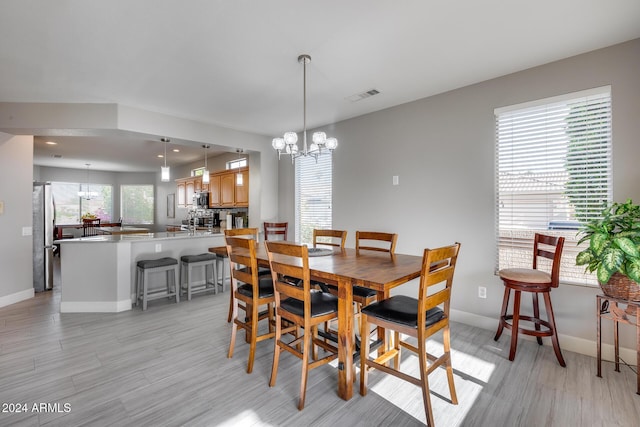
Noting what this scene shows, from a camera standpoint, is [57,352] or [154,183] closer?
[57,352]

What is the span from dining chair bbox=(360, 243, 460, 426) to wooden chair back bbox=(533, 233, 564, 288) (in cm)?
111

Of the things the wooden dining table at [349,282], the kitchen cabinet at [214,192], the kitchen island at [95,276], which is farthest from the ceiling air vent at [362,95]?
the kitchen cabinet at [214,192]

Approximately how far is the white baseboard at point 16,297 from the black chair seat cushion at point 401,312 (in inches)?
196

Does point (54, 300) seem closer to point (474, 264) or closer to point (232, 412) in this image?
point (232, 412)

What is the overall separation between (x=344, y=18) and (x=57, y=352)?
3.77 metres

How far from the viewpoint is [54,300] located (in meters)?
4.18

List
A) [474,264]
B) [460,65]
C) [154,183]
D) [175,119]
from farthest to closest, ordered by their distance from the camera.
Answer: [154,183]
[175,119]
[474,264]
[460,65]

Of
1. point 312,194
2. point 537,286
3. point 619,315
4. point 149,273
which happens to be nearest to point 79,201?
point 149,273

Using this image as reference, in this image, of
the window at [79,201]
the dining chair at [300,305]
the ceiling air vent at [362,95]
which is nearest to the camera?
the dining chair at [300,305]

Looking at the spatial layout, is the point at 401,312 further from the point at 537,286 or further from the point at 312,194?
the point at 312,194

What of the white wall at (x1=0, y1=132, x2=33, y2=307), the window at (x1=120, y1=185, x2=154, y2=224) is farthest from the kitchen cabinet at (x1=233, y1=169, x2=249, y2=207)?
the window at (x1=120, y1=185, x2=154, y2=224)

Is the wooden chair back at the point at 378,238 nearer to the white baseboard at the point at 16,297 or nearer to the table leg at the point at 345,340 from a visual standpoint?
the table leg at the point at 345,340

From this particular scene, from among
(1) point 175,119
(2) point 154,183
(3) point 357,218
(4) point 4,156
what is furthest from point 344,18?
(2) point 154,183

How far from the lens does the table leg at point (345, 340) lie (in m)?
1.93
